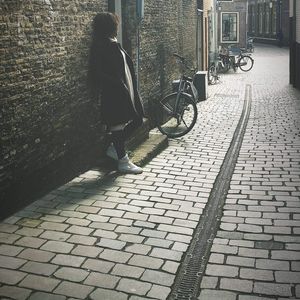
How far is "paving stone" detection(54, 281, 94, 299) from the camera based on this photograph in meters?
3.54

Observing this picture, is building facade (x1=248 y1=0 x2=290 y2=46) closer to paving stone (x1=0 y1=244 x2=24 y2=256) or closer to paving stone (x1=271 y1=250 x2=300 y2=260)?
paving stone (x1=271 y1=250 x2=300 y2=260)

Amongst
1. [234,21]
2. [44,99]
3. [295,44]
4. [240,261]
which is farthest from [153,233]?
[234,21]

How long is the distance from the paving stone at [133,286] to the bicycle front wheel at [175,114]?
5718mm

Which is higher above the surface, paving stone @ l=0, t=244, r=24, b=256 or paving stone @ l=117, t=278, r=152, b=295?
paving stone @ l=0, t=244, r=24, b=256

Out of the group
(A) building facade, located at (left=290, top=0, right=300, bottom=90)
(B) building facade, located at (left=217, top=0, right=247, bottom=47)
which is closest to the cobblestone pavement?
(A) building facade, located at (left=290, top=0, right=300, bottom=90)

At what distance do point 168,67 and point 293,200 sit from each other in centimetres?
670

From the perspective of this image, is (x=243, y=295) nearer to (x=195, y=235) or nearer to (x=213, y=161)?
(x=195, y=235)

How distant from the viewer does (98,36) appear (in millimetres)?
6430

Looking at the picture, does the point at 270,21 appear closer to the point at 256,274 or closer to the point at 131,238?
the point at 131,238

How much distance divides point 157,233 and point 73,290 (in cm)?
130

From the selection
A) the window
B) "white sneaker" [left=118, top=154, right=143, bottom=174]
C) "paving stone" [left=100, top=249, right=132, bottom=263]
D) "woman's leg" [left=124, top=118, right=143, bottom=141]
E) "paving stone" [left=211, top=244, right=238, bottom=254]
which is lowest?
"paving stone" [left=211, top=244, right=238, bottom=254]

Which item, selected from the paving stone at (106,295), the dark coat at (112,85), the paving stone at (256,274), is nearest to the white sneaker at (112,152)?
the dark coat at (112,85)

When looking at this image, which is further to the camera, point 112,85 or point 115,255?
point 112,85

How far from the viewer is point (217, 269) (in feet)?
13.0
